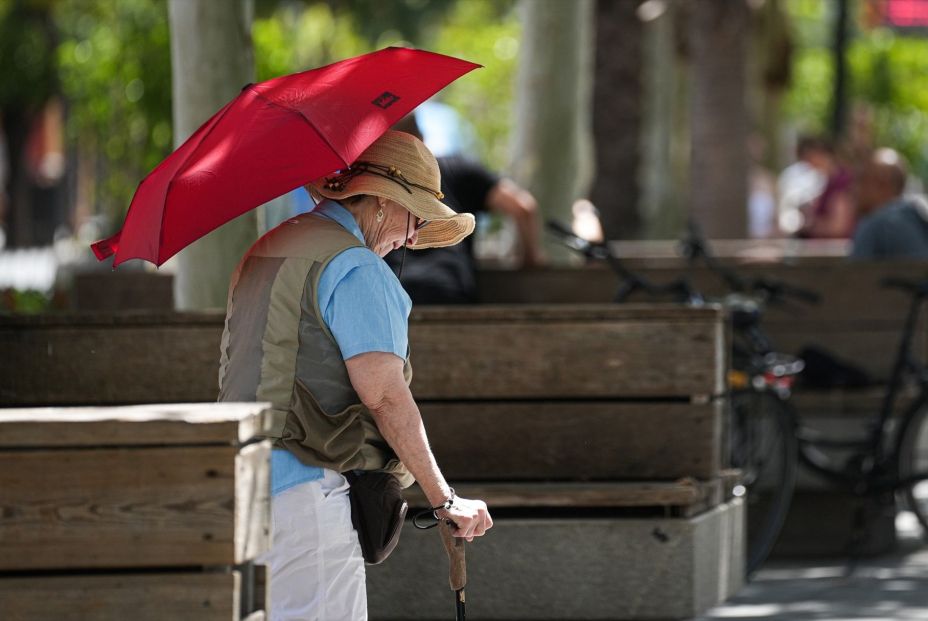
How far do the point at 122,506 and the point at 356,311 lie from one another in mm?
697

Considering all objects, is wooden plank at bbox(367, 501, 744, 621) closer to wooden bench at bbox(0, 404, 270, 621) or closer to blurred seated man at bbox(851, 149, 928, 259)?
wooden bench at bbox(0, 404, 270, 621)

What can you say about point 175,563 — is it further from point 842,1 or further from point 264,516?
point 842,1

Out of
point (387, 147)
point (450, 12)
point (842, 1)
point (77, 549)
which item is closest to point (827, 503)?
point (387, 147)

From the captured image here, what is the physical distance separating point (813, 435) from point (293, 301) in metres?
5.30

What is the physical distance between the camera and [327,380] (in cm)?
422

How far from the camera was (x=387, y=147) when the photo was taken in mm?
4352

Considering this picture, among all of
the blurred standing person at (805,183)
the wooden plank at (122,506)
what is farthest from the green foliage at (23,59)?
the wooden plank at (122,506)

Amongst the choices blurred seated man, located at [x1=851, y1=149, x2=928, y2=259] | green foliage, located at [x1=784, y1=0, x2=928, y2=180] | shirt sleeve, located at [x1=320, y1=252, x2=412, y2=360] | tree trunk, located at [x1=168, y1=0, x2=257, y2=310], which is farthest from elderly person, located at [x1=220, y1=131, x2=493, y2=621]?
green foliage, located at [x1=784, y1=0, x2=928, y2=180]

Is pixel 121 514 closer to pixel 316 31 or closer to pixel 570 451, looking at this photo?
pixel 570 451

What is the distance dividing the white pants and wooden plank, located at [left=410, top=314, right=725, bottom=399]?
7.84ft

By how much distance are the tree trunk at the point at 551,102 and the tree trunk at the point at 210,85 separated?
447 cm

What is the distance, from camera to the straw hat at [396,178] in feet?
14.2

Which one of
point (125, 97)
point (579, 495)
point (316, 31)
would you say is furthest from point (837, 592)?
point (316, 31)

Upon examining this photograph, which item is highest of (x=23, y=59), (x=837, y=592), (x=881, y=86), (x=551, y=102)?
(x=23, y=59)
